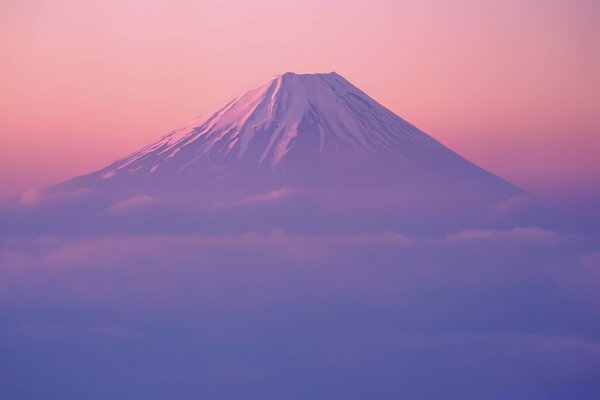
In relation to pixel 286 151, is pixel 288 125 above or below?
above

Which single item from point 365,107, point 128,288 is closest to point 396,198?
point 365,107

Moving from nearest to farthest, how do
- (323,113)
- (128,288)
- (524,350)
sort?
1. (323,113)
2. (524,350)
3. (128,288)

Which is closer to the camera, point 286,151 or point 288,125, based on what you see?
point 288,125

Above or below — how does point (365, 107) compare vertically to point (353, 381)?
above

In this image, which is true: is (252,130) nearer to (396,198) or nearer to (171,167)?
(171,167)

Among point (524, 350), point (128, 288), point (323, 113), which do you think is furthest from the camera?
point (128, 288)

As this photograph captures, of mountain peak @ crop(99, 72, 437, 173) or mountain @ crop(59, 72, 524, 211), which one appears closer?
mountain peak @ crop(99, 72, 437, 173)

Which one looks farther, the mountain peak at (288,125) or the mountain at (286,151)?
the mountain at (286,151)

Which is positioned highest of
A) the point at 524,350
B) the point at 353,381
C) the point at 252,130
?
the point at 252,130
